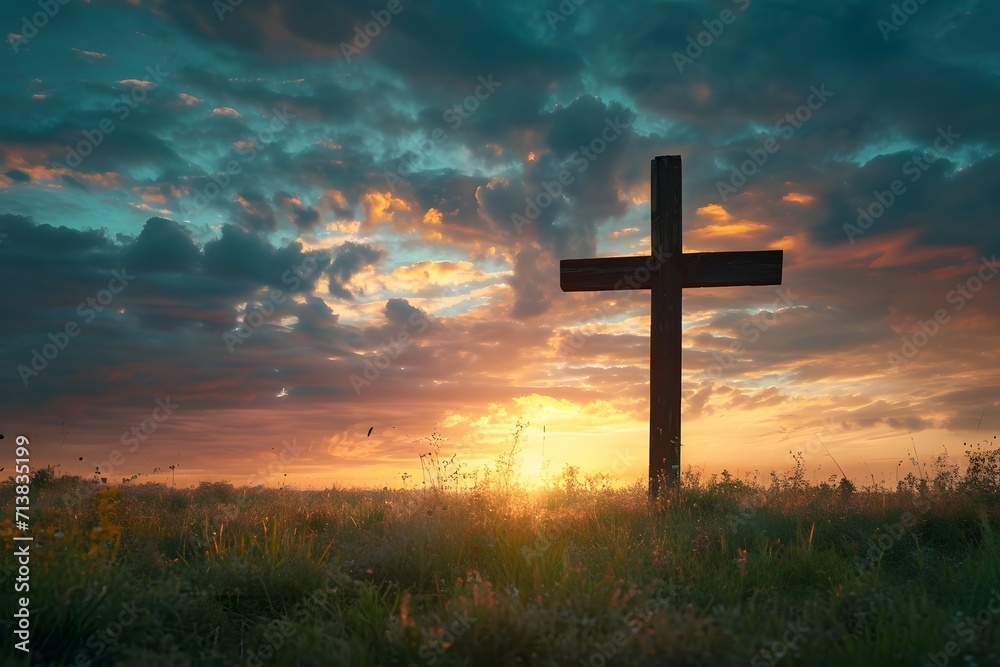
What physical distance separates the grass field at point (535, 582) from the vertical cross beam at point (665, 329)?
2.78 ft

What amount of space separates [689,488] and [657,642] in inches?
257

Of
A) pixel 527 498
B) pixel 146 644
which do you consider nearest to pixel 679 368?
pixel 527 498

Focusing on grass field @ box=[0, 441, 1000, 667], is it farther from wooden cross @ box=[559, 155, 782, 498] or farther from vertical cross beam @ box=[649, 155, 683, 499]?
wooden cross @ box=[559, 155, 782, 498]

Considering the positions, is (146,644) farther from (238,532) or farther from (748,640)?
(748,640)

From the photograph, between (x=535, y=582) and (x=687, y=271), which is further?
(x=687, y=271)

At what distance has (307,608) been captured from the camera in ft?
17.5

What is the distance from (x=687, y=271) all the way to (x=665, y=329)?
96 cm

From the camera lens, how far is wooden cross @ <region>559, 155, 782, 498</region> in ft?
32.4

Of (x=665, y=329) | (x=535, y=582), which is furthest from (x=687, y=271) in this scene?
(x=535, y=582)

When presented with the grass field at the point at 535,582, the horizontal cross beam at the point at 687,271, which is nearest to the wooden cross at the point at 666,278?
the horizontal cross beam at the point at 687,271

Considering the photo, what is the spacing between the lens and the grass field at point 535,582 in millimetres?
3891

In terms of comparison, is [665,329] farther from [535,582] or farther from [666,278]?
[535,582]

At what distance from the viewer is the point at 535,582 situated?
214 inches

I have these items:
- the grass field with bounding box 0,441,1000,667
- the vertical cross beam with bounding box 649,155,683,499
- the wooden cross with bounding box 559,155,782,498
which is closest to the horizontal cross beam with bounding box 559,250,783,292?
the wooden cross with bounding box 559,155,782,498
